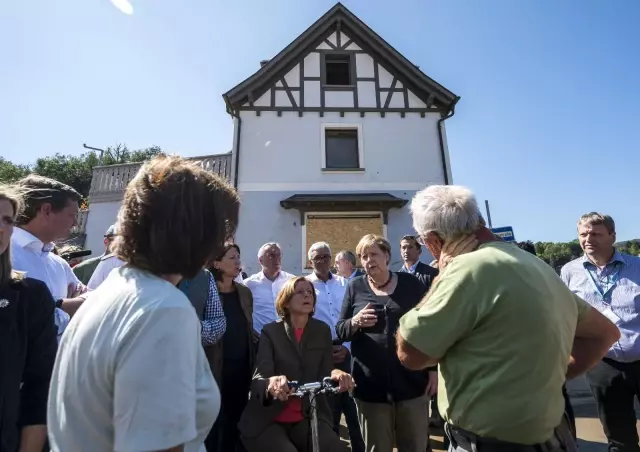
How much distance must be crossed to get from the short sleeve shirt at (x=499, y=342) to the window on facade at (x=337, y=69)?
38.8 feet

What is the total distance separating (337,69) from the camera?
500 inches

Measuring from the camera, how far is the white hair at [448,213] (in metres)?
1.73

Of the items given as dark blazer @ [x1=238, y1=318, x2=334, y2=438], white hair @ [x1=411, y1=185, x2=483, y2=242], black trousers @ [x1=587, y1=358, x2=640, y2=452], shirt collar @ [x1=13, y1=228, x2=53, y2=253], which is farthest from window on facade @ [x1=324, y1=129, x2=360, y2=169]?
white hair @ [x1=411, y1=185, x2=483, y2=242]

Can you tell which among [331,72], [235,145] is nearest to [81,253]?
[235,145]

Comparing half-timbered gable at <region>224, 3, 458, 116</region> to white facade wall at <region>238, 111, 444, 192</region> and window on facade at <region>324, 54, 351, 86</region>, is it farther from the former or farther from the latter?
white facade wall at <region>238, 111, 444, 192</region>

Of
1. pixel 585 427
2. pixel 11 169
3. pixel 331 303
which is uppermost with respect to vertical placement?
pixel 11 169

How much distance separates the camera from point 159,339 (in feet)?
2.88

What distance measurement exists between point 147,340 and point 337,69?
12.9 metres

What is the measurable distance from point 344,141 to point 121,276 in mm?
11350

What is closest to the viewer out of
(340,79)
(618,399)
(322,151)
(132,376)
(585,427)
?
(132,376)

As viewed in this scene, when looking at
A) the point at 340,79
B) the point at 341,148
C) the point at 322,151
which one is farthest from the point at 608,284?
the point at 340,79

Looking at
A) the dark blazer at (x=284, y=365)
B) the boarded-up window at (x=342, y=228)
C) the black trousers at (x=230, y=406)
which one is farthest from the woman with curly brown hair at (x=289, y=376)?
the boarded-up window at (x=342, y=228)

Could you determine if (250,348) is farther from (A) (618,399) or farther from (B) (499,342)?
(A) (618,399)

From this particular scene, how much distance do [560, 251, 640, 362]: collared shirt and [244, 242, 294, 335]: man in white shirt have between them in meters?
2.73
